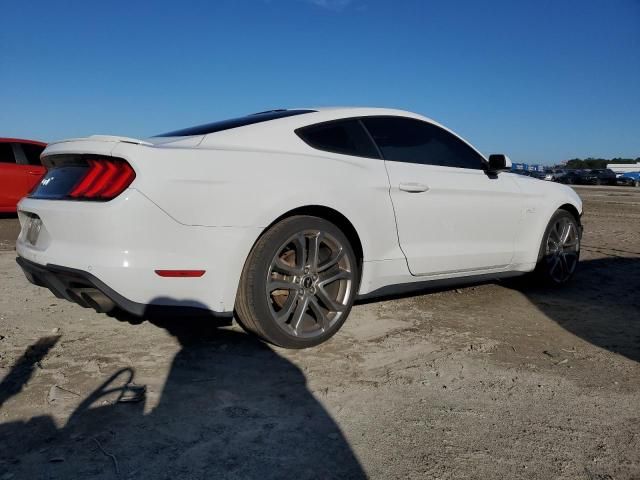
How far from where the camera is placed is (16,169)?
973 cm

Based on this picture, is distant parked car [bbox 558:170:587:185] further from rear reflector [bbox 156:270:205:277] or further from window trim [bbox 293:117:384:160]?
rear reflector [bbox 156:270:205:277]

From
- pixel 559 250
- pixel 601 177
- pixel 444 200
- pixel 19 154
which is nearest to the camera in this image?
pixel 444 200

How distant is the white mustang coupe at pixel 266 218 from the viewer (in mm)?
2732

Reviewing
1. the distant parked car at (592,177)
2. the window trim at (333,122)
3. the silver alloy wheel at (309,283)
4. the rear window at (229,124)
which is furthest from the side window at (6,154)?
the distant parked car at (592,177)

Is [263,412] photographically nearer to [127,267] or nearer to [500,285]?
[127,267]

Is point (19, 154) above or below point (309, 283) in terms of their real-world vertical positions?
above

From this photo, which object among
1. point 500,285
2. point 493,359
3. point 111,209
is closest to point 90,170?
point 111,209

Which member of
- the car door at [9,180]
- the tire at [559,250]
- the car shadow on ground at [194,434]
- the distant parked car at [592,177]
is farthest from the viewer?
the distant parked car at [592,177]

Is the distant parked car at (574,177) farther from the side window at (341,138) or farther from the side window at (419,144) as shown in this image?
the side window at (341,138)

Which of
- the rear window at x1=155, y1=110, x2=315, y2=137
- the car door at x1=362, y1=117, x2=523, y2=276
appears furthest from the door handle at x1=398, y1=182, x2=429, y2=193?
the rear window at x1=155, y1=110, x2=315, y2=137

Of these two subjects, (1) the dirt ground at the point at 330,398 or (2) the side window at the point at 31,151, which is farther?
(2) the side window at the point at 31,151

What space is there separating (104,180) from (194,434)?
137 centimetres

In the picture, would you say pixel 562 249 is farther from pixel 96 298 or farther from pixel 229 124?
pixel 96 298

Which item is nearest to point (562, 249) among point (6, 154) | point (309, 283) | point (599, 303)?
point (599, 303)
